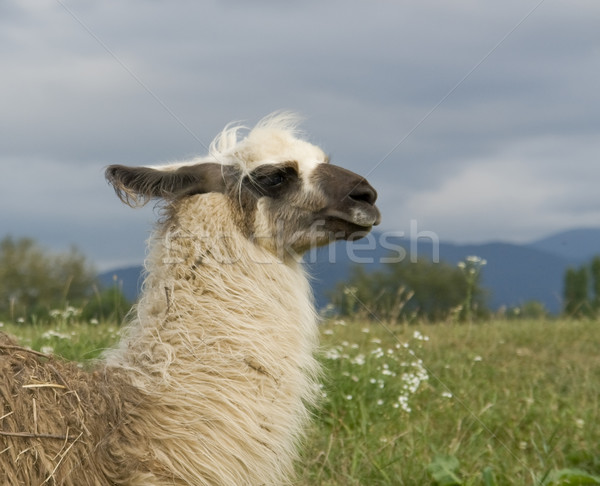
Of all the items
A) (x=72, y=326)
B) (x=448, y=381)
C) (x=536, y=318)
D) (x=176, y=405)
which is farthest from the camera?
(x=536, y=318)

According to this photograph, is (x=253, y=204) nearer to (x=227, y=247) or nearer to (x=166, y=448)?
(x=227, y=247)

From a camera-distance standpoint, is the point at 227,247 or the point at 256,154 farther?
the point at 256,154

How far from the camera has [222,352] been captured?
132 inches

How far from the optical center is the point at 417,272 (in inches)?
1975

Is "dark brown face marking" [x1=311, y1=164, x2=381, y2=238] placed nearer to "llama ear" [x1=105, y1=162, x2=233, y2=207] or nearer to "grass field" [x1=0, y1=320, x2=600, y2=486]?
"llama ear" [x1=105, y1=162, x2=233, y2=207]

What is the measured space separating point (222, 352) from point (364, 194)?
1051 millimetres

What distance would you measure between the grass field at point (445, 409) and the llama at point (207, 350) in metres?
0.89

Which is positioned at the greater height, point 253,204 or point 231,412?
point 253,204

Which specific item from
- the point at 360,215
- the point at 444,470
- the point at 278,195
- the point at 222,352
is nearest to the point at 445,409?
the point at 444,470

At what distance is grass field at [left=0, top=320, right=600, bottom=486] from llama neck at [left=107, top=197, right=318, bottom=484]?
80cm

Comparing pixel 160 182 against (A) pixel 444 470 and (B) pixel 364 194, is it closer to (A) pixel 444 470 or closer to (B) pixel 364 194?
(B) pixel 364 194

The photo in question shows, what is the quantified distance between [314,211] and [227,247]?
497 millimetres

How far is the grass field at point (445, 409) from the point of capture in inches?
169

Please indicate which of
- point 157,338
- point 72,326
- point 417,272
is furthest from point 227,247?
point 417,272
